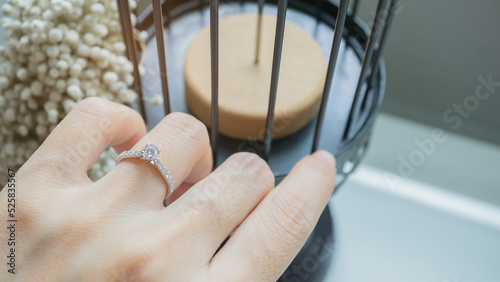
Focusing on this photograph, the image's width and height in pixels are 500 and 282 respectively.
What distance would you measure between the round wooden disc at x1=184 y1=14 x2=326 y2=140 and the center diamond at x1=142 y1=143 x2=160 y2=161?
0.39 ft

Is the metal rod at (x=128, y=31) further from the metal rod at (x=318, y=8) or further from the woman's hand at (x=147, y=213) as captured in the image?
the metal rod at (x=318, y=8)

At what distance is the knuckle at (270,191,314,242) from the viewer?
1.12 feet

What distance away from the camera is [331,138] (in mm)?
473

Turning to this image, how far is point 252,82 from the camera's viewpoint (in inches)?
18.7

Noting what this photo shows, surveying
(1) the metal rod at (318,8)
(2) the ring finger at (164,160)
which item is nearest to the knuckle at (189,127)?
(2) the ring finger at (164,160)

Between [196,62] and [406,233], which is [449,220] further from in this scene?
[196,62]

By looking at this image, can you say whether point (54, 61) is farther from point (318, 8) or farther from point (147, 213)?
point (318, 8)

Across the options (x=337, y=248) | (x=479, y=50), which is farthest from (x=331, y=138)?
(x=479, y=50)

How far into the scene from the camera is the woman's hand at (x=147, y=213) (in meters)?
0.32

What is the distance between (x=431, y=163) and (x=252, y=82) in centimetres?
42

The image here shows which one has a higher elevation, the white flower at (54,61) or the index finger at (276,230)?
the white flower at (54,61)

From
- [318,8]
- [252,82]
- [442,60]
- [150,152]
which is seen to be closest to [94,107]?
[150,152]

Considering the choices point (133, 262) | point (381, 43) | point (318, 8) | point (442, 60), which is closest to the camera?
point (133, 262)

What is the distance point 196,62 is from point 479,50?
454 millimetres
